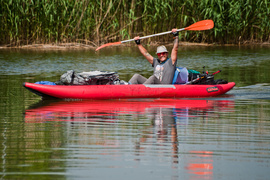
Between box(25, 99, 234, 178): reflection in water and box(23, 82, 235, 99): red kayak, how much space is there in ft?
0.61

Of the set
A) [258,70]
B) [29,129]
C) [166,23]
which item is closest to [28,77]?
[258,70]

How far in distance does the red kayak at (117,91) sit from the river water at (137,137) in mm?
164

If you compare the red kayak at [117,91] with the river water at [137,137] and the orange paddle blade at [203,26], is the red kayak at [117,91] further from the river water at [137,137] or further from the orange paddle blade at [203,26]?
the orange paddle blade at [203,26]

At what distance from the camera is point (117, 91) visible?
9195 millimetres

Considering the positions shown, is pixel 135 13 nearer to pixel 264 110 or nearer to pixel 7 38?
pixel 7 38

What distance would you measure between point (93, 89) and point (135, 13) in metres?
9.91

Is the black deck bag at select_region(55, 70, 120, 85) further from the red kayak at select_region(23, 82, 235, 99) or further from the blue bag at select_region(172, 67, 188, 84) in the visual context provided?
the blue bag at select_region(172, 67, 188, 84)

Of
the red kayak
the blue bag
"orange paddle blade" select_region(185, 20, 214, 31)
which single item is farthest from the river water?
"orange paddle blade" select_region(185, 20, 214, 31)

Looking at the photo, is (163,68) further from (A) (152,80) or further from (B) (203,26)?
Result: (B) (203,26)

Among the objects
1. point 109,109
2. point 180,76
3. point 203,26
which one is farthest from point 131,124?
point 203,26

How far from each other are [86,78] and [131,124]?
2.83m

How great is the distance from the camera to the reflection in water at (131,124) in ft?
16.3

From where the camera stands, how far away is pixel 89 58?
16734 mm

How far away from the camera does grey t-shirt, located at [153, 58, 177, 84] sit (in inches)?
372
